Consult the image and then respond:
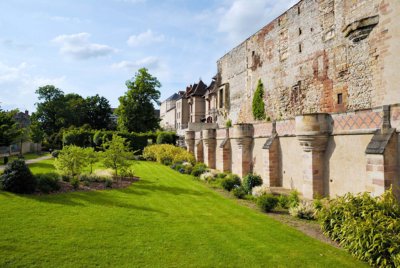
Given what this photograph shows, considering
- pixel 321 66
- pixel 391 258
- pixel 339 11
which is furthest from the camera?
pixel 321 66

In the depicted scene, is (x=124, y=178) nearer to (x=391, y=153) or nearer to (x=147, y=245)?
(x=147, y=245)

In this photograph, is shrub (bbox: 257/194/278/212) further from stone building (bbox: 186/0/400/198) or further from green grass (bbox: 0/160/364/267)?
stone building (bbox: 186/0/400/198)

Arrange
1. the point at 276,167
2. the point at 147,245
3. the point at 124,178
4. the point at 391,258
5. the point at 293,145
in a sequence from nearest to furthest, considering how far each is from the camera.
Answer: the point at 391,258 → the point at 147,245 → the point at 293,145 → the point at 276,167 → the point at 124,178

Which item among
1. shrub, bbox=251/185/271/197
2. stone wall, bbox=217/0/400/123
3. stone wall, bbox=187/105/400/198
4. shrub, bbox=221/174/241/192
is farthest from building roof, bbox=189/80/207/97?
shrub, bbox=251/185/271/197

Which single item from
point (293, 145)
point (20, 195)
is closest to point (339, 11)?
point (293, 145)

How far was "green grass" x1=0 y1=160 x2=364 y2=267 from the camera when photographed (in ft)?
23.5

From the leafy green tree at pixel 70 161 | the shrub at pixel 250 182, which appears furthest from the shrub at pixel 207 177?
the leafy green tree at pixel 70 161

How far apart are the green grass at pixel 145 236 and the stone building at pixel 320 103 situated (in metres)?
3.63

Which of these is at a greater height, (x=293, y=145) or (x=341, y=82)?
(x=341, y=82)

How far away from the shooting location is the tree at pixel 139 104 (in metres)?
47.3

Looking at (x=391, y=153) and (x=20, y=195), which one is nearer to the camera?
(x=391, y=153)

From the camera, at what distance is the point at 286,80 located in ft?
92.5

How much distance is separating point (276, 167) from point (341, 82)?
9.52 meters

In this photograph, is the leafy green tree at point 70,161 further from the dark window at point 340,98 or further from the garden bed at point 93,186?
the dark window at point 340,98
